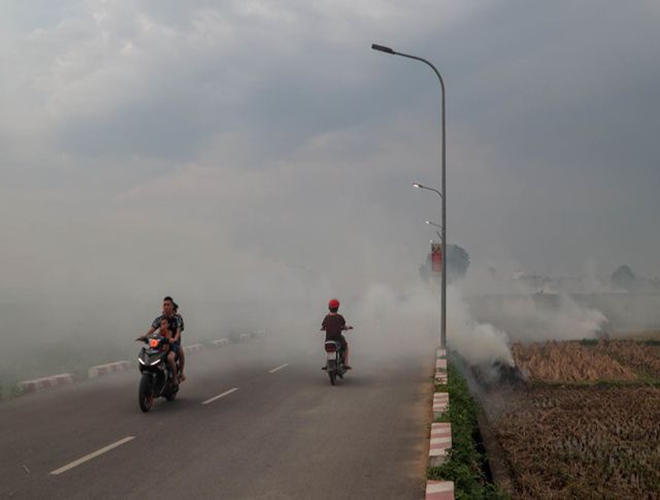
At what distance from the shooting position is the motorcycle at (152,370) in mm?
11352

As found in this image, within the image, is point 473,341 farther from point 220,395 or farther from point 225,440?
point 225,440

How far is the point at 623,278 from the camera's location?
566 feet

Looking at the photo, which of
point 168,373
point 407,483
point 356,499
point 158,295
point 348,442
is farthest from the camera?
point 158,295

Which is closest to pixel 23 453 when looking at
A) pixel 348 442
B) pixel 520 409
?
pixel 348 442

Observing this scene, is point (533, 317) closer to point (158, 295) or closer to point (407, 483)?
point (158, 295)

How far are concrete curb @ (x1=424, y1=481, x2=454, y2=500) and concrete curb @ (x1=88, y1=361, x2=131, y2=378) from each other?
1303cm

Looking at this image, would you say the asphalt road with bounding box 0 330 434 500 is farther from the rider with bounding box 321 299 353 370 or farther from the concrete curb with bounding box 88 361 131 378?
the concrete curb with bounding box 88 361 131 378

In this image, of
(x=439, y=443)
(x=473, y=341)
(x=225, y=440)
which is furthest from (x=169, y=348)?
(x=473, y=341)

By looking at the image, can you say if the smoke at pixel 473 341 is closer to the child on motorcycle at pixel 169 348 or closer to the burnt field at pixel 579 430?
the burnt field at pixel 579 430

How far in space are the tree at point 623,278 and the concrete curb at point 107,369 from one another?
165894 mm

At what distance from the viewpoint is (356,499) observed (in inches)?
259

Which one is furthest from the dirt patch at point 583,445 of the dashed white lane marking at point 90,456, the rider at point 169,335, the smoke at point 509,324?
the smoke at point 509,324

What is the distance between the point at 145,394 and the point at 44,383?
5459mm

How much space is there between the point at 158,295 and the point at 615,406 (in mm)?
40064
